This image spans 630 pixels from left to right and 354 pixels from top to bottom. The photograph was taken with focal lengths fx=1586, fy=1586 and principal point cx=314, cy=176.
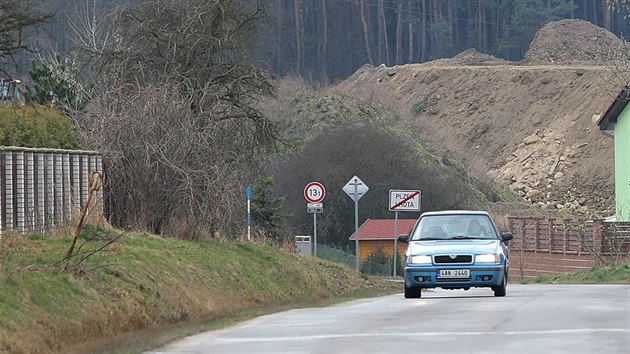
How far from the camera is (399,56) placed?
13125 centimetres

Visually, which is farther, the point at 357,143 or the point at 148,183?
the point at 357,143

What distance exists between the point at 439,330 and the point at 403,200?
29279 millimetres

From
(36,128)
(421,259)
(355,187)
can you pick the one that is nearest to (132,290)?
(421,259)

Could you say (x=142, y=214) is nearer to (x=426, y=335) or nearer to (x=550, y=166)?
(x=426, y=335)

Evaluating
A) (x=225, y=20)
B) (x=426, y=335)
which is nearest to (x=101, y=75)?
(x=225, y=20)

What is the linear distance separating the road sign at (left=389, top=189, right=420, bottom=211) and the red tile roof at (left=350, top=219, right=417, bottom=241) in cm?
1741

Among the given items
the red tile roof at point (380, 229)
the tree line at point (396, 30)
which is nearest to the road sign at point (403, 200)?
the red tile roof at point (380, 229)

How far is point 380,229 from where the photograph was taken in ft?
218

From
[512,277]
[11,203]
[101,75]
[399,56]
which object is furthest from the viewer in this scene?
[399,56]

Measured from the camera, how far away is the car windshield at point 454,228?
2747cm

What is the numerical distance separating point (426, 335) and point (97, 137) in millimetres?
15927

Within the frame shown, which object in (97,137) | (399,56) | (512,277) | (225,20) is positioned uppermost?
(399,56)

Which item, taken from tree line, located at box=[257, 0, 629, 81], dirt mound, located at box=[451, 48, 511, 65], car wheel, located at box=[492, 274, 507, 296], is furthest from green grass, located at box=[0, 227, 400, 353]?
tree line, located at box=[257, 0, 629, 81]

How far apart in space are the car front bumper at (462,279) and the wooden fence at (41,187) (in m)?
Answer: 6.24
